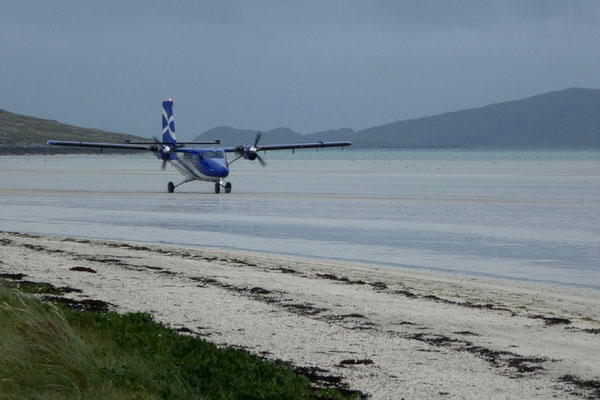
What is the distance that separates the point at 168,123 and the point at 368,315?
39.7 meters

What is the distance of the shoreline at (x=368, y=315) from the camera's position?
28.9 feet

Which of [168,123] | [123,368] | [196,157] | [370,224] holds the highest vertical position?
[168,123]

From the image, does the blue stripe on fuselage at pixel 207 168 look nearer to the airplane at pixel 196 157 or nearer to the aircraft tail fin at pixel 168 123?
the airplane at pixel 196 157

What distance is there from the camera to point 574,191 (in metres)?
44.1

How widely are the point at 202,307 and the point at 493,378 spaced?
4893 millimetres

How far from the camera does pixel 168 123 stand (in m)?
50.4

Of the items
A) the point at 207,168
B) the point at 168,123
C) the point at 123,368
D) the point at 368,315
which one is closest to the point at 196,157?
the point at 207,168

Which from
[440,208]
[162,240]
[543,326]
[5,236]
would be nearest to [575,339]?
[543,326]

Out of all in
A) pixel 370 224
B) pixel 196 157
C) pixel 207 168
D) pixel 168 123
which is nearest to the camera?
pixel 370 224

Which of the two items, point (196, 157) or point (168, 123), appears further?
point (168, 123)

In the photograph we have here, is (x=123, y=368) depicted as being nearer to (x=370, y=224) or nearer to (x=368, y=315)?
(x=368, y=315)

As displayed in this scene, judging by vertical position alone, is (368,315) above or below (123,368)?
below

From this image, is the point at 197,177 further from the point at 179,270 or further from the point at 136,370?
the point at 136,370

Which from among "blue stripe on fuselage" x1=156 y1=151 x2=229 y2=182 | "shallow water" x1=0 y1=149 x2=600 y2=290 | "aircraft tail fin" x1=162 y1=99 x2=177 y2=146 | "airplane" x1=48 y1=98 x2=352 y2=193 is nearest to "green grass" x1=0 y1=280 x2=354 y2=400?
"shallow water" x1=0 y1=149 x2=600 y2=290
